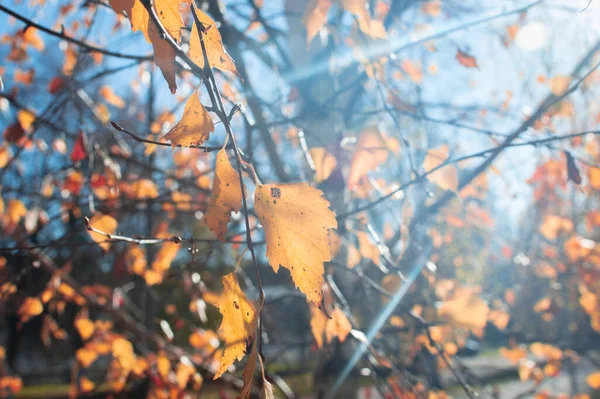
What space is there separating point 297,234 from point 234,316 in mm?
132

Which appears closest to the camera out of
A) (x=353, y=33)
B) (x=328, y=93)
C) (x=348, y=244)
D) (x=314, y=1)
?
(x=314, y=1)

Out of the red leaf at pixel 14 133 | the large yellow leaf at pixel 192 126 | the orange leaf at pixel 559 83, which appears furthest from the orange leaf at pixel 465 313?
the red leaf at pixel 14 133

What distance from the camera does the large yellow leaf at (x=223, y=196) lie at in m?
0.51

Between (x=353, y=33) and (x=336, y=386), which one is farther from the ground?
(x=353, y=33)

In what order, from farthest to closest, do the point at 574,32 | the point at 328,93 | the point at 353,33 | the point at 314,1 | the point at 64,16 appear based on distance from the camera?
the point at 574,32 < the point at 64,16 < the point at 328,93 < the point at 353,33 < the point at 314,1

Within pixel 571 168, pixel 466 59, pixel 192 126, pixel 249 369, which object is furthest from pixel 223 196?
pixel 466 59

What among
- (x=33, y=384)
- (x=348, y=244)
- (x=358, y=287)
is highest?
(x=348, y=244)

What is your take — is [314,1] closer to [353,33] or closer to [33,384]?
[353,33]

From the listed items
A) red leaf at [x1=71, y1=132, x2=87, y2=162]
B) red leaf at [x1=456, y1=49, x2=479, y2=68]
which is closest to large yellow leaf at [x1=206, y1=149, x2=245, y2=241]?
red leaf at [x1=71, y1=132, x2=87, y2=162]

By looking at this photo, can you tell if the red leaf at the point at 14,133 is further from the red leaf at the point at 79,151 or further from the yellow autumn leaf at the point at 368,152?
the yellow autumn leaf at the point at 368,152

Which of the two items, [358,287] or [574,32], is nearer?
[358,287]

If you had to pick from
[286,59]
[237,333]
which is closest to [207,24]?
[237,333]

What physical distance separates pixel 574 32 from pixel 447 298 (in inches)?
197

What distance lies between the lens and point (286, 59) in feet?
6.42
